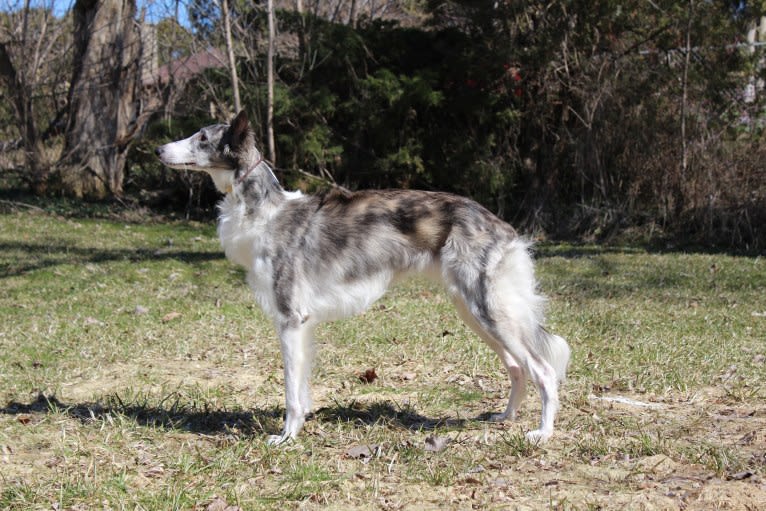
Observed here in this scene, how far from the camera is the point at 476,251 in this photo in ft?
15.9

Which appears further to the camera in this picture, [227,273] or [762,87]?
[762,87]

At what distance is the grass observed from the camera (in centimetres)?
402

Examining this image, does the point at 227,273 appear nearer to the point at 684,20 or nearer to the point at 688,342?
the point at 688,342

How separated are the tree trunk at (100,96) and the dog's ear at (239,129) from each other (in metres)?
13.0

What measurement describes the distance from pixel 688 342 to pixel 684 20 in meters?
8.79

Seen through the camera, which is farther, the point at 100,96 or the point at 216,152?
the point at 100,96

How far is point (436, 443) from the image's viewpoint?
15.5 feet

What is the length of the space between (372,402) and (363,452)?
3.48ft

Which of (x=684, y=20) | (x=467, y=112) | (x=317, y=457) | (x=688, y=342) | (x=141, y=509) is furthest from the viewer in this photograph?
(x=467, y=112)

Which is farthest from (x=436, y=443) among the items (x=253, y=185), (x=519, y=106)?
(x=519, y=106)

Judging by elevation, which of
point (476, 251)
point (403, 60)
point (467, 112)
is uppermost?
point (403, 60)

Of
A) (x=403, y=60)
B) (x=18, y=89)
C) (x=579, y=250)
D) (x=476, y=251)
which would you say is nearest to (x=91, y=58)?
(x=18, y=89)

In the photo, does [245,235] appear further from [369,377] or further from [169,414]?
[369,377]

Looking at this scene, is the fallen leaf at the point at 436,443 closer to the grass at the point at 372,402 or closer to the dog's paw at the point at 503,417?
the grass at the point at 372,402
